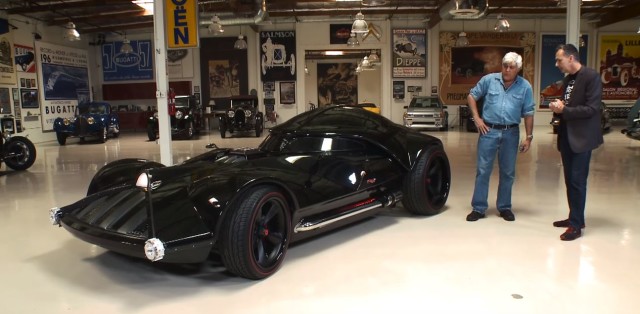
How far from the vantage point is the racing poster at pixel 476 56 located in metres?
18.8

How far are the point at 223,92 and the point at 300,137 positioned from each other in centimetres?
1583

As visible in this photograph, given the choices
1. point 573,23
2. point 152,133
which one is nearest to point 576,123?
point 573,23

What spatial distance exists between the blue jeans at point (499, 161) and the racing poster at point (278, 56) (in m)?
15.3

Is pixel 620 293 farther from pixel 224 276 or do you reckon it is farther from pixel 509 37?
pixel 509 37

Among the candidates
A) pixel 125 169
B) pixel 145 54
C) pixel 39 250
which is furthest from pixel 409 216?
pixel 145 54

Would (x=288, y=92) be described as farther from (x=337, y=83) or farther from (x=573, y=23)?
(x=573, y=23)

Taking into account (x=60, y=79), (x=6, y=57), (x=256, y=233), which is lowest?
(x=256, y=233)

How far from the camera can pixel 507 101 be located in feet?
13.5

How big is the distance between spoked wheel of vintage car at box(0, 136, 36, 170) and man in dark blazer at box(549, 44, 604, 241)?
8.25 meters

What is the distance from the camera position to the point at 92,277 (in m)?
3.07

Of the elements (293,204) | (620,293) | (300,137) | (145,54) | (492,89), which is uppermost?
(145,54)

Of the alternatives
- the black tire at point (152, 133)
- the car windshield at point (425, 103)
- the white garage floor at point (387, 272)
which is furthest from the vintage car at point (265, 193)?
the car windshield at point (425, 103)

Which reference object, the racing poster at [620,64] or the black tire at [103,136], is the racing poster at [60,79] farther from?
A: the racing poster at [620,64]

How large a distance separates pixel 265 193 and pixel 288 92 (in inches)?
653
